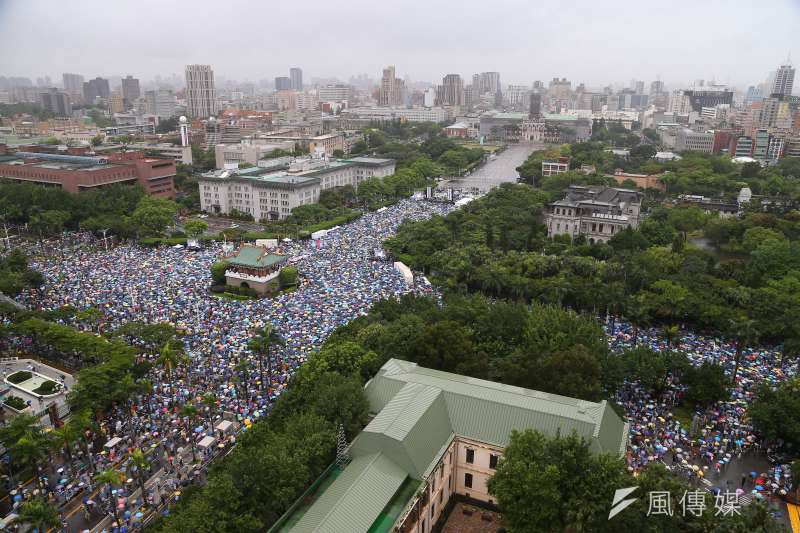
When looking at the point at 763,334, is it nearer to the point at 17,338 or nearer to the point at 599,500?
the point at 599,500

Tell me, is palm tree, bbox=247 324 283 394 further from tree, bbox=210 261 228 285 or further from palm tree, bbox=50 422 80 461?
tree, bbox=210 261 228 285

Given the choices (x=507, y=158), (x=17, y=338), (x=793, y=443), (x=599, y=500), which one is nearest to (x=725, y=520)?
(x=599, y=500)

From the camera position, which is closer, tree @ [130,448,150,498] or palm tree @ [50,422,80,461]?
tree @ [130,448,150,498]

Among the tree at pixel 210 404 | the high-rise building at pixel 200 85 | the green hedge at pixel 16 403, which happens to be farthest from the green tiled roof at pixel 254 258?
the high-rise building at pixel 200 85

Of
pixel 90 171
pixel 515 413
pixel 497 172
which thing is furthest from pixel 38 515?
pixel 497 172

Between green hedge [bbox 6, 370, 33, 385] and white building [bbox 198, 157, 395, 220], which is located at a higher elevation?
white building [bbox 198, 157, 395, 220]

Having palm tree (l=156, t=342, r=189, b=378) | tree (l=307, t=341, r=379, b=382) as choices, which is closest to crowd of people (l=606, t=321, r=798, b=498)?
tree (l=307, t=341, r=379, b=382)
